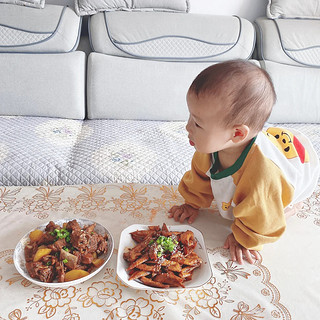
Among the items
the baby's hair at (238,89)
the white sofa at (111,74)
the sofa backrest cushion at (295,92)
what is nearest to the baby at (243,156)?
the baby's hair at (238,89)

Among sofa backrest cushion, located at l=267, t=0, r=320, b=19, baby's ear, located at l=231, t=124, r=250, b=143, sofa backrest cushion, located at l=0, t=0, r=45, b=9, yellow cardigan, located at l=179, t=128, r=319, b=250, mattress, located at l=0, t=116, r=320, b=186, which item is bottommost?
mattress, located at l=0, t=116, r=320, b=186

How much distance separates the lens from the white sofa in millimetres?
1612

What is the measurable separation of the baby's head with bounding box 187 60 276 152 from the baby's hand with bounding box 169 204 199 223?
0.97 ft

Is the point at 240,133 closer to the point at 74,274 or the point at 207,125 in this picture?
the point at 207,125

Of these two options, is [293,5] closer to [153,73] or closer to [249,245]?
[153,73]

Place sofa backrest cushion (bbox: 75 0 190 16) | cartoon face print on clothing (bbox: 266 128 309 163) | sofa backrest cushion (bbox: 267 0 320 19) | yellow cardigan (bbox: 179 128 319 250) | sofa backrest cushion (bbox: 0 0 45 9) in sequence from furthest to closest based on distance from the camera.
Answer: sofa backrest cushion (bbox: 267 0 320 19), sofa backrest cushion (bbox: 75 0 190 16), sofa backrest cushion (bbox: 0 0 45 9), cartoon face print on clothing (bbox: 266 128 309 163), yellow cardigan (bbox: 179 128 319 250)

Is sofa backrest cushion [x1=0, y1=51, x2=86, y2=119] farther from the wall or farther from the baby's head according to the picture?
the baby's head

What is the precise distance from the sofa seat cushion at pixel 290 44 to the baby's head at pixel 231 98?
130 centimetres

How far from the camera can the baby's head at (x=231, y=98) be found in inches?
29.2

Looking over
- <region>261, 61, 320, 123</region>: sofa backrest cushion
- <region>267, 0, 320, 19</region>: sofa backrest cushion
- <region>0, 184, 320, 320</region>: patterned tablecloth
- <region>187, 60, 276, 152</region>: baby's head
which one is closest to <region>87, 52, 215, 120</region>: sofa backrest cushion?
<region>261, 61, 320, 123</region>: sofa backrest cushion

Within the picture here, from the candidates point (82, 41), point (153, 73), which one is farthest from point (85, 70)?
point (153, 73)

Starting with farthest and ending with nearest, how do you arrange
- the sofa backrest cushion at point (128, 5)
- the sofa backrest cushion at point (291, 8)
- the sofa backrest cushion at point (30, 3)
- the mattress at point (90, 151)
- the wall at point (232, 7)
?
the wall at point (232, 7) → the sofa backrest cushion at point (291, 8) → the sofa backrest cushion at point (128, 5) → the sofa backrest cushion at point (30, 3) → the mattress at point (90, 151)

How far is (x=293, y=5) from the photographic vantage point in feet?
6.56

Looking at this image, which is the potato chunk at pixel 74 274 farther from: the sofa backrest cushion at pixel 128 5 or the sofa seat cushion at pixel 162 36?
the sofa backrest cushion at pixel 128 5
